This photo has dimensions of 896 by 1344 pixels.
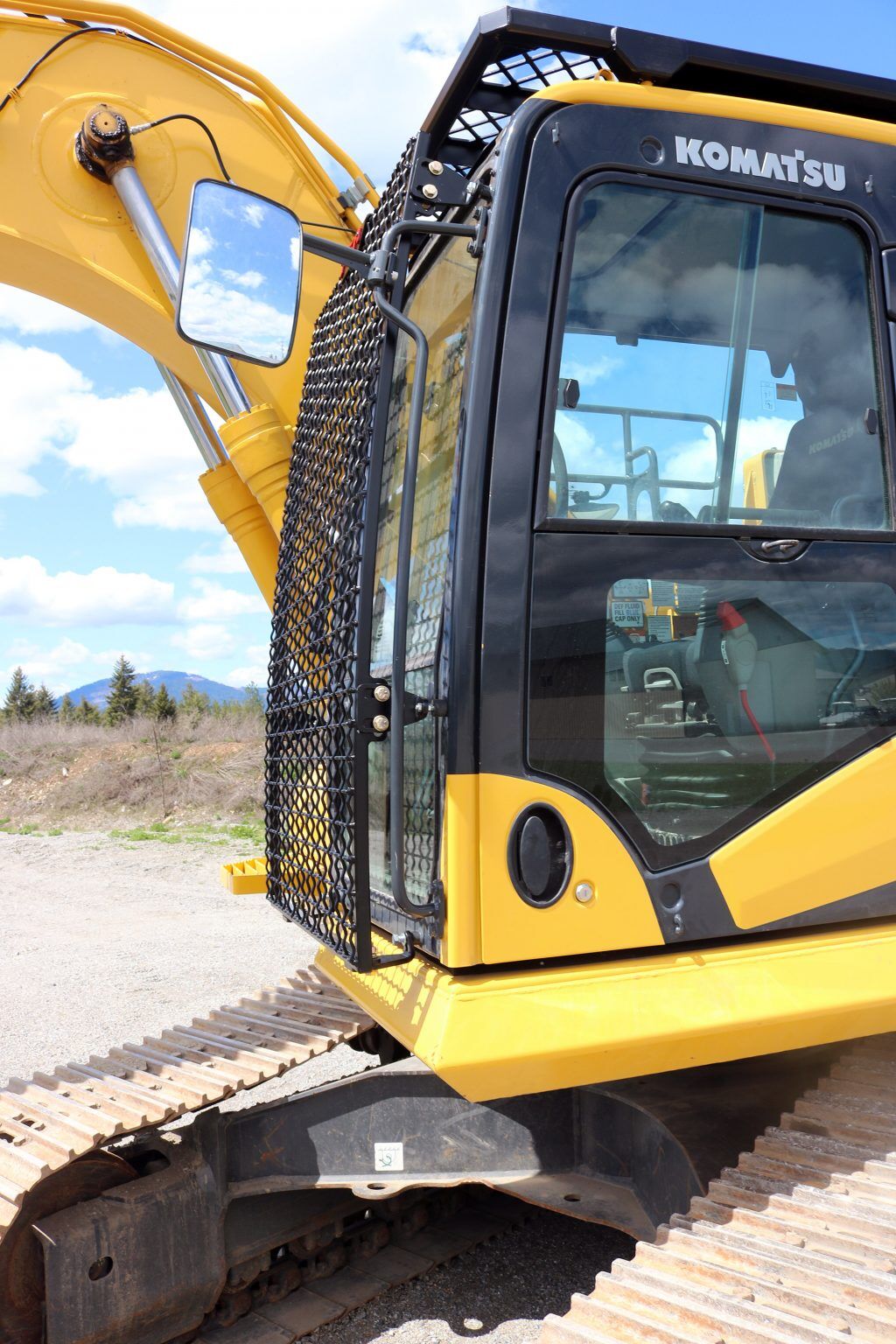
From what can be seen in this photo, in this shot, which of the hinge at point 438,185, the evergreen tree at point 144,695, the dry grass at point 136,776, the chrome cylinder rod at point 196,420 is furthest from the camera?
the evergreen tree at point 144,695

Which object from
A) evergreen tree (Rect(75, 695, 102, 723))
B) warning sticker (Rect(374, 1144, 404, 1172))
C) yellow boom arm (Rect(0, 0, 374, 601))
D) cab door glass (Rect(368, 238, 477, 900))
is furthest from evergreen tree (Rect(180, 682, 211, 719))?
cab door glass (Rect(368, 238, 477, 900))

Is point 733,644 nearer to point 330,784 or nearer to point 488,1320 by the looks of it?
point 330,784

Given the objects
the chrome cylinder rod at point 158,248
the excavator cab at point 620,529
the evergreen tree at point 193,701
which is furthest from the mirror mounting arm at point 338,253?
the evergreen tree at point 193,701

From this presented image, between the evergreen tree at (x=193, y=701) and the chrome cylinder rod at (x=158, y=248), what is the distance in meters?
21.7

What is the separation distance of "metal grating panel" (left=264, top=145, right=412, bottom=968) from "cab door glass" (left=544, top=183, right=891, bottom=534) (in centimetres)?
46

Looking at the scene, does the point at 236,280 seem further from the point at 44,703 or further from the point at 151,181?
the point at 44,703

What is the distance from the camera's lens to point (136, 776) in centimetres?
1703

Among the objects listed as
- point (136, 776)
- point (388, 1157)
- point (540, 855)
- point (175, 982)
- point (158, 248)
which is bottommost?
point (175, 982)

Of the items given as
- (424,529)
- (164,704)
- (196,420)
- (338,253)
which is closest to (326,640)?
(424,529)

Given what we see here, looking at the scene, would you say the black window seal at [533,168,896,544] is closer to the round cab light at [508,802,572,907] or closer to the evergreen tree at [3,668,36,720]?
the round cab light at [508,802,572,907]

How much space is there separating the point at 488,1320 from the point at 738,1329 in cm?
163

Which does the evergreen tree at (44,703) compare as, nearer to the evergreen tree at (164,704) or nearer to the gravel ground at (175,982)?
the evergreen tree at (164,704)

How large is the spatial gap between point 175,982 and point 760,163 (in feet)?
19.8

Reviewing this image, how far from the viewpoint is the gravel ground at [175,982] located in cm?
316
